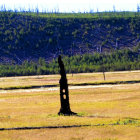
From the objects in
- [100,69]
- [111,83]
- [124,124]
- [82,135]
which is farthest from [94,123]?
[100,69]

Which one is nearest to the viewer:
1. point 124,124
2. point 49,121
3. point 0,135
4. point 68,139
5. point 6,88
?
point 68,139

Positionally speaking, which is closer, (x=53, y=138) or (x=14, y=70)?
(x=53, y=138)

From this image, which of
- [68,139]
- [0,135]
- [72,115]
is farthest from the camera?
[72,115]

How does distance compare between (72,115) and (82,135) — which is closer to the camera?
(82,135)

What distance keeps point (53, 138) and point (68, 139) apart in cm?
98

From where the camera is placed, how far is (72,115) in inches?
1515

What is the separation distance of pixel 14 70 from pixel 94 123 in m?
124

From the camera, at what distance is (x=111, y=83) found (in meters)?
90.3

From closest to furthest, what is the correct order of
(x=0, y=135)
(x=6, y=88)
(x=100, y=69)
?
(x=0, y=135), (x=6, y=88), (x=100, y=69)

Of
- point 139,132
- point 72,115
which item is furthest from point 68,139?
point 72,115

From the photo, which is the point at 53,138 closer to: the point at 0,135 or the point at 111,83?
the point at 0,135

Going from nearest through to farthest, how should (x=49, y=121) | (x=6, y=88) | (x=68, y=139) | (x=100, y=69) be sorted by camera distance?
(x=68, y=139), (x=49, y=121), (x=6, y=88), (x=100, y=69)

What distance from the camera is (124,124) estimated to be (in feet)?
101

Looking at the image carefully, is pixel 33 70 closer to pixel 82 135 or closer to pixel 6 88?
pixel 6 88
